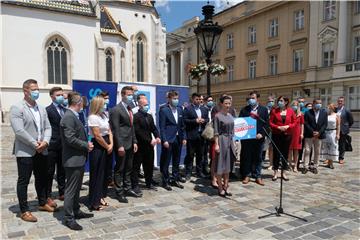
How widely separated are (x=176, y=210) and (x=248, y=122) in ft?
9.07

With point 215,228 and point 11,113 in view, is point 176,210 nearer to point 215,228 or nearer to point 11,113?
point 215,228

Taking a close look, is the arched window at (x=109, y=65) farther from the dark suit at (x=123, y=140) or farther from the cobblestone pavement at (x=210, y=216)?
the dark suit at (x=123, y=140)

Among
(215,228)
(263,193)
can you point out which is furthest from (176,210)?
(263,193)

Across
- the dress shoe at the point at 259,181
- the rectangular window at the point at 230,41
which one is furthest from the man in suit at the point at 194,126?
the rectangular window at the point at 230,41

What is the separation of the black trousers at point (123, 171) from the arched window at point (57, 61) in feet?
80.7

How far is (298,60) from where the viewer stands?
107ft

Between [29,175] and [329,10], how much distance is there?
31.3 m

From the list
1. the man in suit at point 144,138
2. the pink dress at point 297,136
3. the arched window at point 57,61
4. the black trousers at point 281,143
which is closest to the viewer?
the man in suit at point 144,138

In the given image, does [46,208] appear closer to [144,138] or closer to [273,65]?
[144,138]

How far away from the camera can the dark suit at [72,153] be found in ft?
14.5

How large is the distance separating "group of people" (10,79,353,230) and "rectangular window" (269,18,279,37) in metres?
27.6

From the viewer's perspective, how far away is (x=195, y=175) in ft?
26.4

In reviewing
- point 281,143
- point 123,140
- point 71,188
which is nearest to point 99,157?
point 123,140

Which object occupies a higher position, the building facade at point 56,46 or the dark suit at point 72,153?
the building facade at point 56,46
